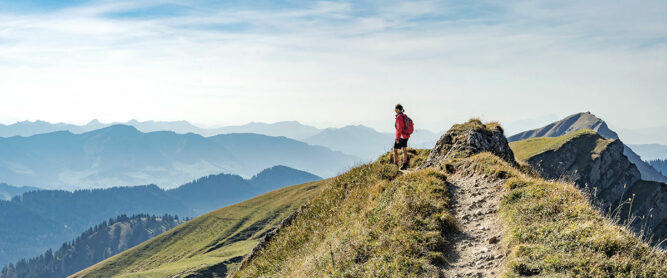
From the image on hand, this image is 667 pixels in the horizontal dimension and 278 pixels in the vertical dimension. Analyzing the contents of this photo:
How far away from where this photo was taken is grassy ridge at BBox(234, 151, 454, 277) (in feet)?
42.0

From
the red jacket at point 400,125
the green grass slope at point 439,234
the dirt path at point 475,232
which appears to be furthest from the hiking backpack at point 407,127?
the dirt path at point 475,232

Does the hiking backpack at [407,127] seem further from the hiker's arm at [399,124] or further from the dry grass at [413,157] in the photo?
the dry grass at [413,157]

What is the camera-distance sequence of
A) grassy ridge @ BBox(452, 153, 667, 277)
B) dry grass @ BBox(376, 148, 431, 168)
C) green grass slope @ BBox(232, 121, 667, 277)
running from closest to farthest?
grassy ridge @ BBox(452, 153, 667, 277)
green grass slope @ BBox(232, 121, 667, 277)
dry grass @ BBox(376, 148, 431, 168)

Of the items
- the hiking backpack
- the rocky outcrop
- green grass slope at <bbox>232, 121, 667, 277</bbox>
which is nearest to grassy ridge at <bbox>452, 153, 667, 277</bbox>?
green grass slope at <bbox>232, 121, 667, 277</bbox>

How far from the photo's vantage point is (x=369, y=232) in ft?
49.1

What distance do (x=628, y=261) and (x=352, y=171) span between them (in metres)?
19.4

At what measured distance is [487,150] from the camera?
2430 cm

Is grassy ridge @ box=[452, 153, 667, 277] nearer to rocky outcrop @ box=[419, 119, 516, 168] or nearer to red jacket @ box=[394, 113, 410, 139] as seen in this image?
rocky outcrop @ box=[419, 119, 516, 168]

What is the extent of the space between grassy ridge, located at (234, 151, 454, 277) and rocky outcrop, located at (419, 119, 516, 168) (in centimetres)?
310

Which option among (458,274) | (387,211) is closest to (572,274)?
(458,274)

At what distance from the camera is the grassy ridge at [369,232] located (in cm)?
1279

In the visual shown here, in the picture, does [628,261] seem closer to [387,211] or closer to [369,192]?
[387,211]

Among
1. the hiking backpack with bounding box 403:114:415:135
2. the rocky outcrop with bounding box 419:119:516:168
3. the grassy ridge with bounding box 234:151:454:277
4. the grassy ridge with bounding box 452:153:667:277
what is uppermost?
the hiking backpack with bounding box 403:114:415:135

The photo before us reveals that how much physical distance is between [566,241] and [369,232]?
20.9 ft
